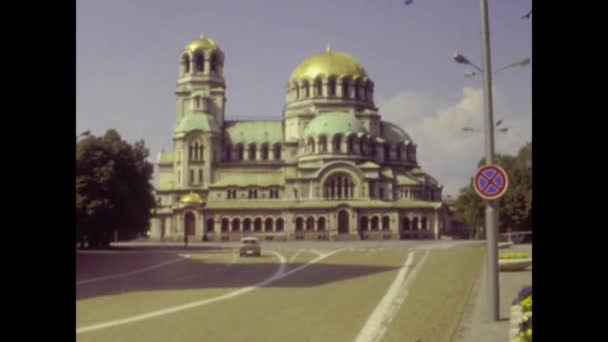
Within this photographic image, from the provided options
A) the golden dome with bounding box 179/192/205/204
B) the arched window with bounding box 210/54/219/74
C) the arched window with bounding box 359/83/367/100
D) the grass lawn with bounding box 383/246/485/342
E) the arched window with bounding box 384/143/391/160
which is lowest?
the grass lawn with bounding box 383/246/485/342

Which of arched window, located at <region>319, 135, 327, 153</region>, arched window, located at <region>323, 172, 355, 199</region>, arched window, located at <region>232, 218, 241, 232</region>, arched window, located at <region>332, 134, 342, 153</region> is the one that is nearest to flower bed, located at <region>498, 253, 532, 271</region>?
arched window, located at <region>323, 172, 355, 199</region>

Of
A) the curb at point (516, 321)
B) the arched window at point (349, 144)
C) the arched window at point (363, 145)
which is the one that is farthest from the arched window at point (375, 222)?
the curb at point (516, 321)

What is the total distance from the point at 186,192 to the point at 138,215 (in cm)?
3079

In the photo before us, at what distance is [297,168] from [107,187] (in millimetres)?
36825

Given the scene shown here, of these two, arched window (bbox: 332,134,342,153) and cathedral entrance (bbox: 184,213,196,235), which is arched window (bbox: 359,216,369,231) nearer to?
arched window (bbox: 332,134,342,153)

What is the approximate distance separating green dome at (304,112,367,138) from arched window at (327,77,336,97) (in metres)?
4.11

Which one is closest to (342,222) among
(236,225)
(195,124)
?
(236,225)

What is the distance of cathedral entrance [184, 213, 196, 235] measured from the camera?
7069cm

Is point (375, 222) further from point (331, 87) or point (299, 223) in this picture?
point (331, 87)

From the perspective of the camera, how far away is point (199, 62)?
79.5 meters

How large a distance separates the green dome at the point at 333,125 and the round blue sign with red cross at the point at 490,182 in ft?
208
